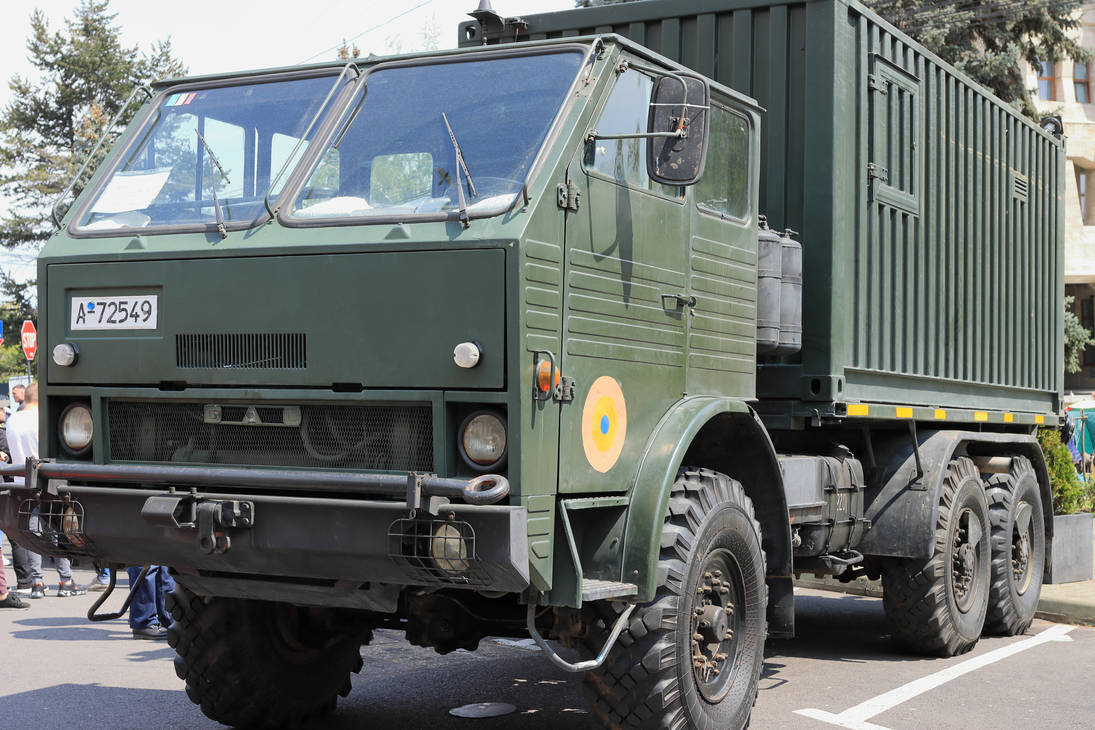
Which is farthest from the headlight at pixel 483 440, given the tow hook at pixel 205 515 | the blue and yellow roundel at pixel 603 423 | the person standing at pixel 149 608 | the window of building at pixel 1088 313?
the window of building at pixel 1088 313

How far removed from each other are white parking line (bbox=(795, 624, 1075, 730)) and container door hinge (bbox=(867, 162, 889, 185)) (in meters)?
2.88

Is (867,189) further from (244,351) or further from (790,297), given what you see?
(244,351)

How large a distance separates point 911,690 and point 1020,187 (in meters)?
4.46

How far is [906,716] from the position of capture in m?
6.64

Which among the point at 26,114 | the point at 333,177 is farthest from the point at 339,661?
the point at 26,114

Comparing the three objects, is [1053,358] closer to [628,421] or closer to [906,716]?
[906,716]

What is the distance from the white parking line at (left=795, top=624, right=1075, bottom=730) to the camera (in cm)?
652

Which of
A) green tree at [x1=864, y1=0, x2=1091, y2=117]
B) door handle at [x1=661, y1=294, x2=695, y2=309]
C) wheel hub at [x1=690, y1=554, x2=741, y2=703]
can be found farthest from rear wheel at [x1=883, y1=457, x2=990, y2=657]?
green tree at [x1=864, y1=0, x2=1091, y2=117]

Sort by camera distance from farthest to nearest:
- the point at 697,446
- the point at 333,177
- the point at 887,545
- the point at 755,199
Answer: the point at 887,545 < the point at 755,199 < the point at 697,446 < the point at 333,177

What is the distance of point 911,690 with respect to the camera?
7324 millimetres

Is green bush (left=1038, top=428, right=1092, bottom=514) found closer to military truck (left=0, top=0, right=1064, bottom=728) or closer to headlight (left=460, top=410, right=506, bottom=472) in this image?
military truck (left=0, top=0, right=1064, bottom=728)

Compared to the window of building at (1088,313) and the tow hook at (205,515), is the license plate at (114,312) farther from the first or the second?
the window of building at (1088,313)

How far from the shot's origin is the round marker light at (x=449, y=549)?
451cm

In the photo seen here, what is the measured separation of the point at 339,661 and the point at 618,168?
2892 millimetres
